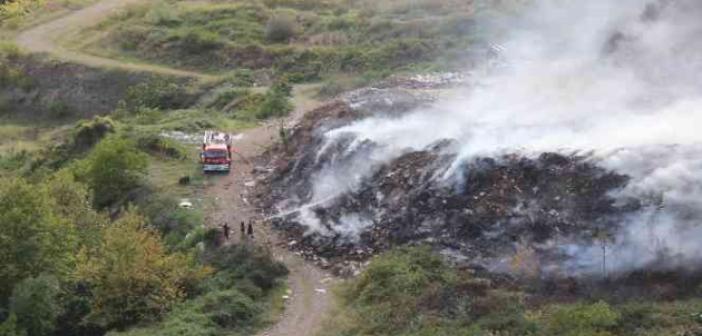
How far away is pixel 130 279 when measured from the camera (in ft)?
86.6

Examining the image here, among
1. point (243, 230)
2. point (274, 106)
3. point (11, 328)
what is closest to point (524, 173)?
A: point (243, 230)

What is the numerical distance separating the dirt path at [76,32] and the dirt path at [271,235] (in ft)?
51.9

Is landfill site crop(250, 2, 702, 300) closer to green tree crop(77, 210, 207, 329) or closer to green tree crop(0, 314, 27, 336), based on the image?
green tree crop(77, 210, 207, 329)

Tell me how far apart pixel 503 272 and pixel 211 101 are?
29.4 meters

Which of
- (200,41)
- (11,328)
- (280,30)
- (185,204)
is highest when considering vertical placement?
(280,30)

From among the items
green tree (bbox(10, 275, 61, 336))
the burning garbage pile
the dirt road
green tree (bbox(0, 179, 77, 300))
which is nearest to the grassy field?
the dirt road

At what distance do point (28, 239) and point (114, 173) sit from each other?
9.25 m

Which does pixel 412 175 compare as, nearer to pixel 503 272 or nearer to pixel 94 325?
pixel 503 272

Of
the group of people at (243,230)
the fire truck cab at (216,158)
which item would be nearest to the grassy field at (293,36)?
the fire truck cab at (216,158)

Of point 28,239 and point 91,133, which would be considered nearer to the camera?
point 28,239

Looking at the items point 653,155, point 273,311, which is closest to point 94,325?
point 273,311

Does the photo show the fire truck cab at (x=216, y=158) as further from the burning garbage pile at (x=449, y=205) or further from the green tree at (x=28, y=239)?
the green tree at (x=28, y=239)

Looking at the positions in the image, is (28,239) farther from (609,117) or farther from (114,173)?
(609,117)

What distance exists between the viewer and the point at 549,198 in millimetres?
27828
